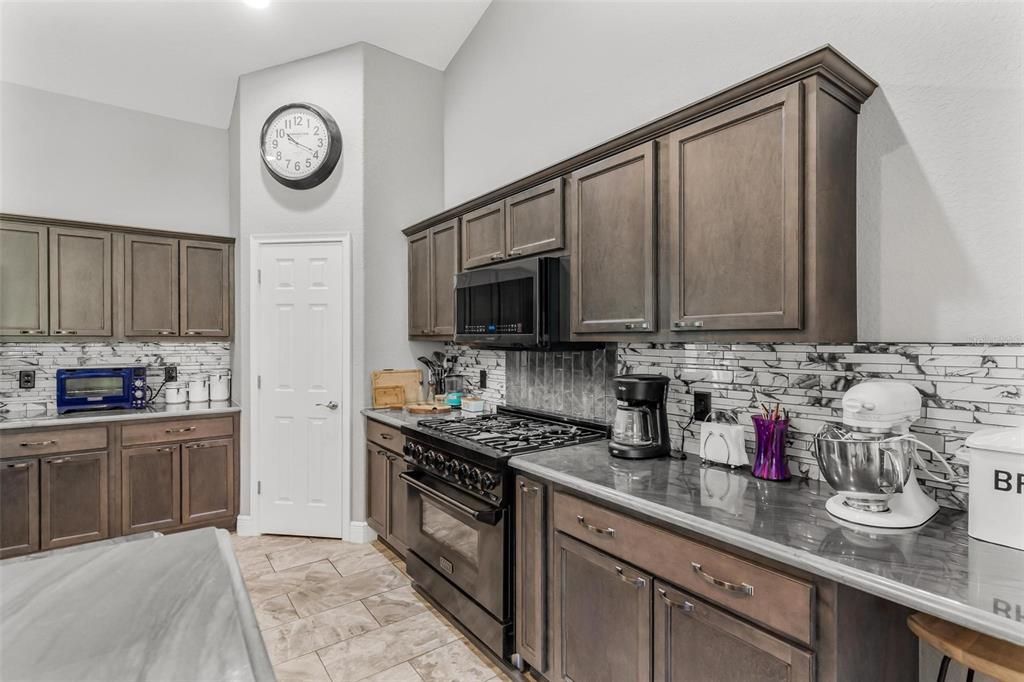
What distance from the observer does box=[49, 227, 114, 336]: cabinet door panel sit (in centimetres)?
374

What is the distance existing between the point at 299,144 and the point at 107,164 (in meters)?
1.67

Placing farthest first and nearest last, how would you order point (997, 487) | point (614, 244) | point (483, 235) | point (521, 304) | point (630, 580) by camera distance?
point (483, 235), point (521, 304), point (614, 244), point (630, 580), point (997, 487)

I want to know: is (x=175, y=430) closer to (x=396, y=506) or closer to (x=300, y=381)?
(x=300, y=381)

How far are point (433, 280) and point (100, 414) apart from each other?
2.56 m

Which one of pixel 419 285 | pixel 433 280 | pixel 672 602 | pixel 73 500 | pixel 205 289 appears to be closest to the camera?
pixel 672 602

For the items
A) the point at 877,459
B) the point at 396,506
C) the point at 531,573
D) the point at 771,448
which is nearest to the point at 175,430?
the point at 396,506

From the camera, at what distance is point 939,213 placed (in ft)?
5.36

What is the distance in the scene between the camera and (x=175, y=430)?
384 centimetres

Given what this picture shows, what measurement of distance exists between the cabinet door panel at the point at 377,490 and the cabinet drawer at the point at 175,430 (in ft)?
3.96

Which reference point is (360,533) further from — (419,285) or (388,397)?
(419,285)

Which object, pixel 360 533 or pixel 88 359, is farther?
pixel 88 359

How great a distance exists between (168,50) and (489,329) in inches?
122

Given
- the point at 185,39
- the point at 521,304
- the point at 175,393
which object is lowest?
the point at 175,393

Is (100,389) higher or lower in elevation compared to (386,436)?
higher
